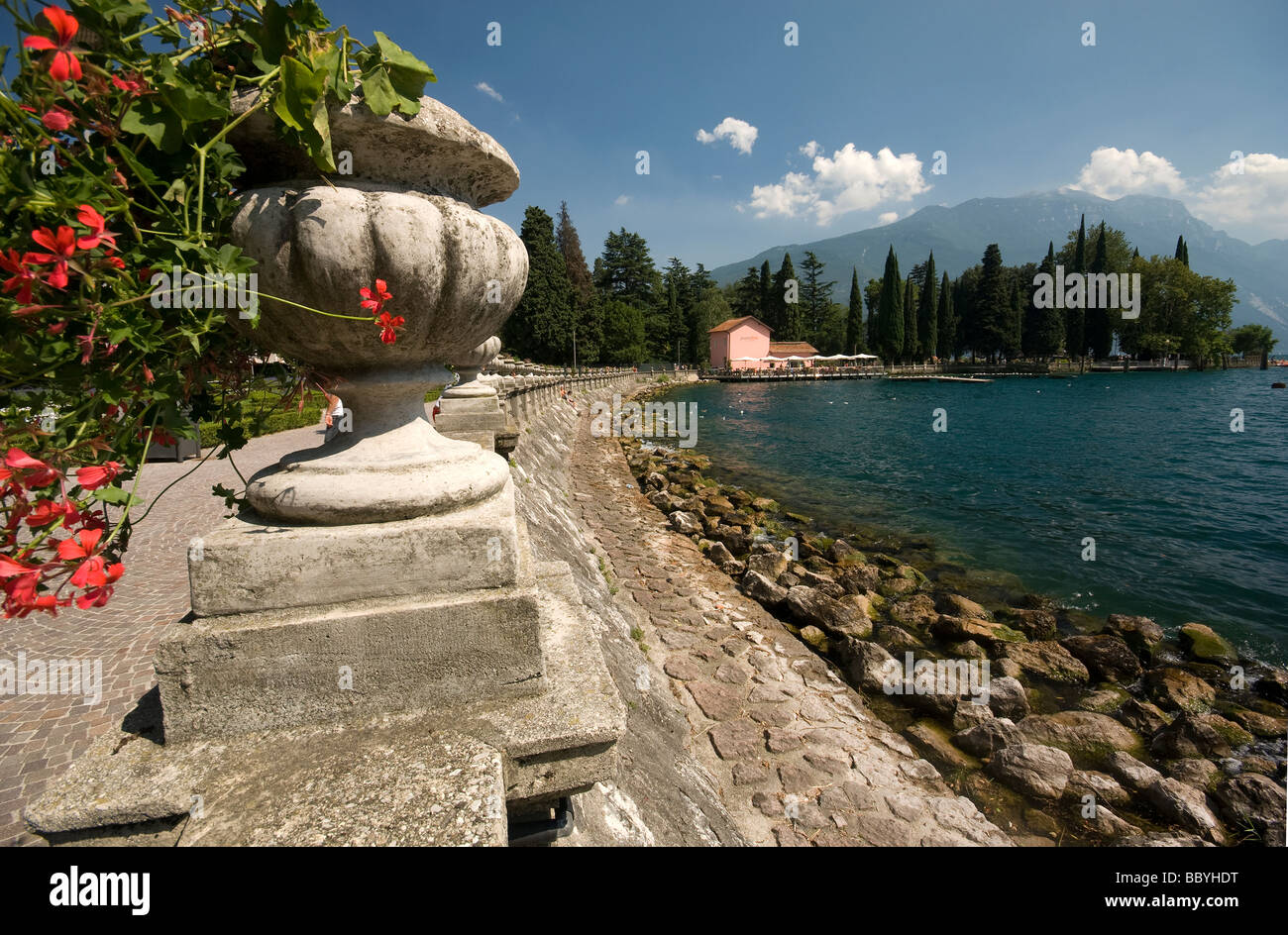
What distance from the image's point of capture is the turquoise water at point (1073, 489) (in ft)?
34.4

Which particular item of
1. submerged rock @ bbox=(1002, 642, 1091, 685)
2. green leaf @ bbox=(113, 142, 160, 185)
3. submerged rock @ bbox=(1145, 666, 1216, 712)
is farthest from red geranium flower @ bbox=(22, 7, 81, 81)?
submerged rock @ bbox=(1145, 666, 1216, 712)

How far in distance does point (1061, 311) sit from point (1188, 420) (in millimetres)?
50979

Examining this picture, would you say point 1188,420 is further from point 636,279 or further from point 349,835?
point 636,279

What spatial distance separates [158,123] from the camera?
1.39 m

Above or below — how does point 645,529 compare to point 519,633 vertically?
below

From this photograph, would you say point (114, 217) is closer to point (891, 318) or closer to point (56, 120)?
point (56, 120)

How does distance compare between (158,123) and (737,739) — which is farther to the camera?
(737,739)

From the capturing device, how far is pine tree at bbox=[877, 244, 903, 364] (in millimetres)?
75062

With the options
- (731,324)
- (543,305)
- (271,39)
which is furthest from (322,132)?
(731,324)

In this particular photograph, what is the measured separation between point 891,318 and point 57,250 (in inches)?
3338

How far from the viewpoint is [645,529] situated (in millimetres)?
11430

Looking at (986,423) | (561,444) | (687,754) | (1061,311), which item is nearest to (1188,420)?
(986,423)

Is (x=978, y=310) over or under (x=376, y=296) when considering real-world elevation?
over

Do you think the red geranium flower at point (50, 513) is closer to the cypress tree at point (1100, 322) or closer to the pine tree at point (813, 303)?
the cypress tree at point (1100, 322)
